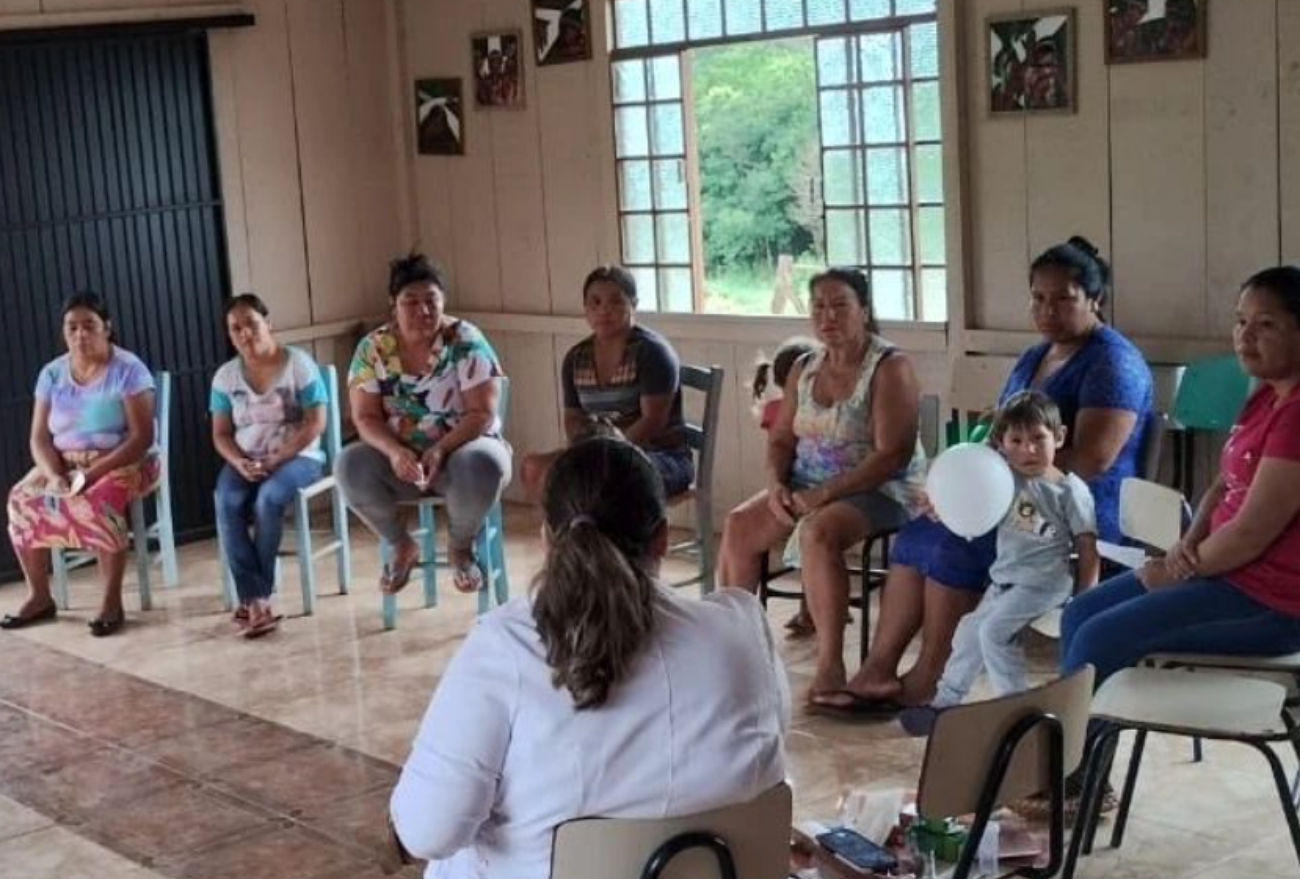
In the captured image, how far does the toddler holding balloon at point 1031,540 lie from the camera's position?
4.71m

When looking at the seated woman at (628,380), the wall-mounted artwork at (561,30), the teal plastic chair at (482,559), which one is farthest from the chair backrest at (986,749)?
the wall-mounted artwork at (561,30)

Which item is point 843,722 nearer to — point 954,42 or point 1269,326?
point 1269,326

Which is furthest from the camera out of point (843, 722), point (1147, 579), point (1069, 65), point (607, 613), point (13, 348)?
point (13, 348)

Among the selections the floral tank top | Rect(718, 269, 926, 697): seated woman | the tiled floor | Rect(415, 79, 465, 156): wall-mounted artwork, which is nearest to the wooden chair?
the tiled floor

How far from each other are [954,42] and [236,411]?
261 cm

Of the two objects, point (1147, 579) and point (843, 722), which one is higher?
point (1147, 579)

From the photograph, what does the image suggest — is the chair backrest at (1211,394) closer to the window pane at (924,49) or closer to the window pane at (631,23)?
the window pane at (924,49)

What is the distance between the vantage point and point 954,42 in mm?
6195

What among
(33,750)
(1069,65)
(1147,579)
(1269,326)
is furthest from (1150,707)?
(33,750)

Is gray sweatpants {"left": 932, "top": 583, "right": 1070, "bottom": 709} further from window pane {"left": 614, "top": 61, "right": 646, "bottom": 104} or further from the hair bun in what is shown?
Answer: window pane {"left": 614, "top": 61, "right": 646, "bottom": 104}

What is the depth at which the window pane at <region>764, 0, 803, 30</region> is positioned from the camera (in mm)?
6801

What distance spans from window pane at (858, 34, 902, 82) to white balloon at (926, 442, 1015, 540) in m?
2.12

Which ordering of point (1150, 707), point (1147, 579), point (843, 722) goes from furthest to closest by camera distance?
point (843, 722), point (1147, 579), point (1150, 707)

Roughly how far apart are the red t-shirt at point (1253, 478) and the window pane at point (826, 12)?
2.88 metres
